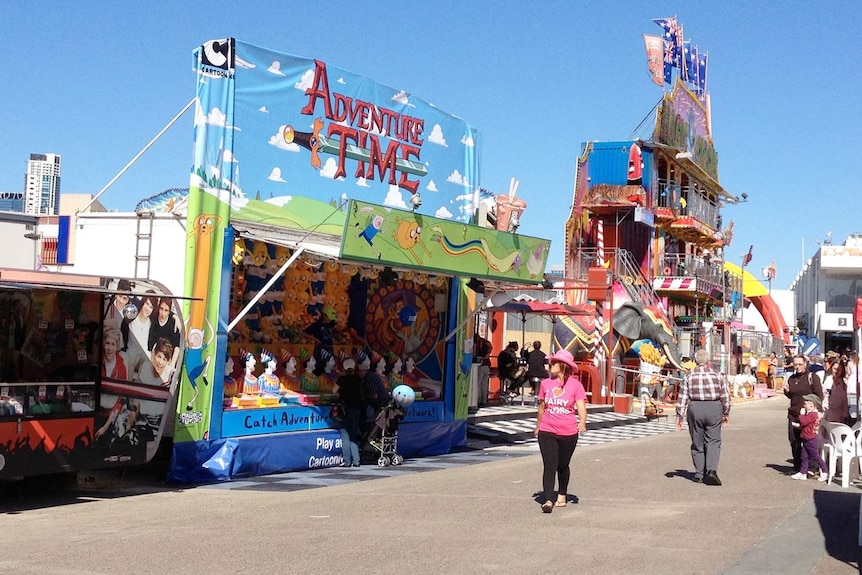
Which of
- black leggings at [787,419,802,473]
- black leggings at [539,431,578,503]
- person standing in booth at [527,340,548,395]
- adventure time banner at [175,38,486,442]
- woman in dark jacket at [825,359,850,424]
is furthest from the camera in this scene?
person standing in booth at [527,340,548,395]

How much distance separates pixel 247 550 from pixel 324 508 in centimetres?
270

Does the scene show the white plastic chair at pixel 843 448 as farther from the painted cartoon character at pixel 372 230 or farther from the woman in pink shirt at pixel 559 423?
the painted cartoon character at pixel 372 230

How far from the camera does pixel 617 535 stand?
940cm

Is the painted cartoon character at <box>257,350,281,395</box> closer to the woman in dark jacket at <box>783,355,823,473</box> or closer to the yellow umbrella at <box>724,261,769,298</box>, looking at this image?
the woman in dark jacket at <box>783,355,823,473</box>

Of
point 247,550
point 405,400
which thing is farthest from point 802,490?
point 247,550

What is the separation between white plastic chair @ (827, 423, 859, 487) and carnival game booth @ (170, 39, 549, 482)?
A: 5.70 metres

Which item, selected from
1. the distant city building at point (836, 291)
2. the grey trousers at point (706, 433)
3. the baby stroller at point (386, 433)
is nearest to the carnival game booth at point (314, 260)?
the baby stroller at point (386, 433)

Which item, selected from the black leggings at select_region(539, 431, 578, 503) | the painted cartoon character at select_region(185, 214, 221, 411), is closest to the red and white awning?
the painted cartoon character at select_region(185, 214, 221, 411)

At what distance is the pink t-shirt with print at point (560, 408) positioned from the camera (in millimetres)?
11164

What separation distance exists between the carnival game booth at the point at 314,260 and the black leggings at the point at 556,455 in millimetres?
4088

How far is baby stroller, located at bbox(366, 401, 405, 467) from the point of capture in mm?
16094

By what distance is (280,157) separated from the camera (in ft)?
49.3

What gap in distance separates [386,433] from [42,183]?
48.5ft

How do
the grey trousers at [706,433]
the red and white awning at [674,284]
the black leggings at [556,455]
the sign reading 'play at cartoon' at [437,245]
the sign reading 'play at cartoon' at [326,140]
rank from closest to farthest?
the black leggings at [556,455]
the grey trousers at [706,433]
the sign reading 'play at cartoon' at [437,245]
the sign reading 'play at cartoon' at [326,140]
the red and white awning at [674,284]
